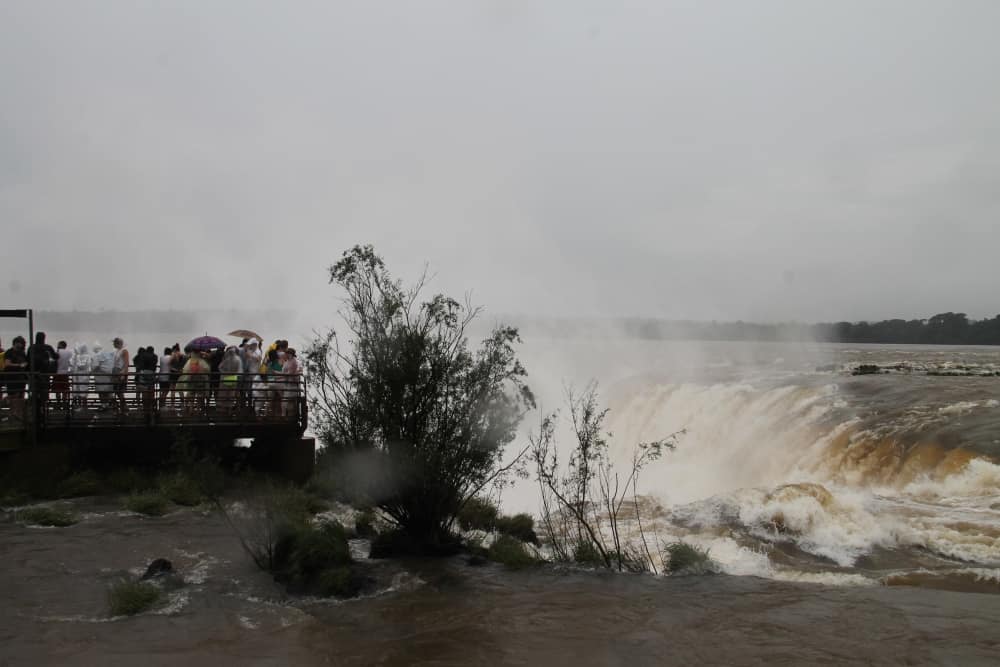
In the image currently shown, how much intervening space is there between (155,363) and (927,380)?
23.6m

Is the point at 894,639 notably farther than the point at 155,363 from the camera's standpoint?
No

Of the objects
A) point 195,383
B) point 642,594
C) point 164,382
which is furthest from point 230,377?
point 642,594

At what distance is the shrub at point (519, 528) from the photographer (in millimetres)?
10953

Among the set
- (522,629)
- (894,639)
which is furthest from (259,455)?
(894,639)

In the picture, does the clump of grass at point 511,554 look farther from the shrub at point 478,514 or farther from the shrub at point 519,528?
the shrub at point 478,514

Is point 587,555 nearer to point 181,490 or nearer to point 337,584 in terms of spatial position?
point 337,584

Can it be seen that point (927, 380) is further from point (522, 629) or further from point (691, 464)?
point (522, 629)

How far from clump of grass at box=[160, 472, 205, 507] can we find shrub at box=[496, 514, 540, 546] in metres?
5.06

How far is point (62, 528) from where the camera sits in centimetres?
1035

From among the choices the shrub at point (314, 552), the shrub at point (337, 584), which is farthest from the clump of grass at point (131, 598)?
the shrub at point (337, 584)

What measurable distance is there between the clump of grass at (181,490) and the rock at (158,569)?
3480 millimetres

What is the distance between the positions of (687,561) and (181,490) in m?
8.33

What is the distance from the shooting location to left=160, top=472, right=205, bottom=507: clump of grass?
12.1 meters

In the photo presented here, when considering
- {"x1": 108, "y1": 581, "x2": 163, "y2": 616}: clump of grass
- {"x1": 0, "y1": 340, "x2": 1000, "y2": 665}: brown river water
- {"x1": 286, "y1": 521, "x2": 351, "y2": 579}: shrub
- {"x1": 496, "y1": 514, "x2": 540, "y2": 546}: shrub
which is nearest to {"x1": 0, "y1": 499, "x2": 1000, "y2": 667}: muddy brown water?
{"x1": 0, "y1": 340, "x2": 1000, "y2": 665}: brown river water
